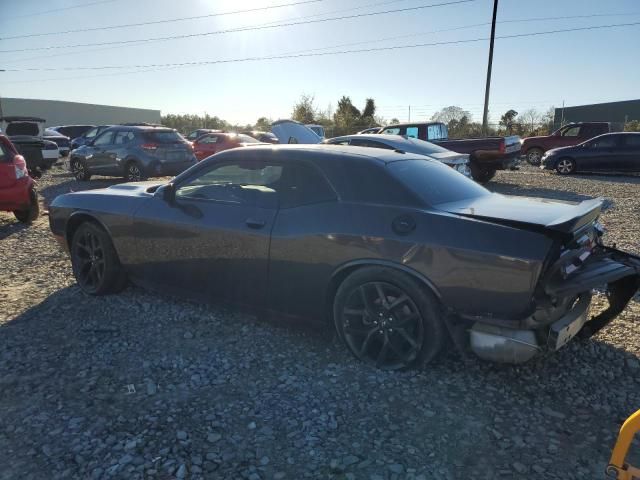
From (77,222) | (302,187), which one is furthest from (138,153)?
(302,187)

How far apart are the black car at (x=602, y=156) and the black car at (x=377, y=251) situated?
553 inches

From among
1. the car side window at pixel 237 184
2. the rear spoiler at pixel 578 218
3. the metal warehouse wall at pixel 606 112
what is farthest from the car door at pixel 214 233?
the metal warehouse wall at pixel 606 112

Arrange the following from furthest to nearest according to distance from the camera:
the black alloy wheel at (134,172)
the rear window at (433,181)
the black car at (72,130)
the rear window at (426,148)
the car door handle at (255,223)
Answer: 1. the black car at (72,130)
2. the black alloy wheel at (134,172)
3. the rear window at (426,148)
4. the car door handle at (255,223)
5. the rear window at (433,181)

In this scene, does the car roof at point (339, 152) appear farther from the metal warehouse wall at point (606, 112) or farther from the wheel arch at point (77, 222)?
the metal warehouse wall at point (606, 112)

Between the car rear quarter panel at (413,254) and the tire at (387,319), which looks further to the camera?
the tire at (387,319)

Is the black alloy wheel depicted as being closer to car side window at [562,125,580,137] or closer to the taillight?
the taillight

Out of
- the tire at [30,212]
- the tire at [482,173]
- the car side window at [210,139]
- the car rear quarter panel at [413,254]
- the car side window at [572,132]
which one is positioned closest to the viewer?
the car rear quarter panel at [413,254]

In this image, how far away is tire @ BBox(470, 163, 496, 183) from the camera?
42.6ft

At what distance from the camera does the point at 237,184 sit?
12.7 ft

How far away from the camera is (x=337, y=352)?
11.6 feet

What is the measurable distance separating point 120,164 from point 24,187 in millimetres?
5419

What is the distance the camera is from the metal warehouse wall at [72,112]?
159 feet

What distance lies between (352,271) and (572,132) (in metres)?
19.3

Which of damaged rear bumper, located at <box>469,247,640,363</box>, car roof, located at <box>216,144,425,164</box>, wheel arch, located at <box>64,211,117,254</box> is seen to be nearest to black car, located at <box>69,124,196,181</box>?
wheel arch, located at <box>64,211,117,254</box>
